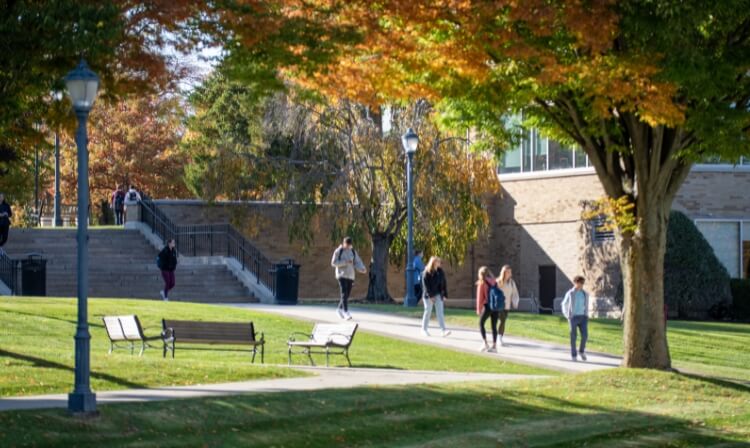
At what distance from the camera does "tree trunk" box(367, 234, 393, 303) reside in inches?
1534

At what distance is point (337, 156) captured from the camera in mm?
38219

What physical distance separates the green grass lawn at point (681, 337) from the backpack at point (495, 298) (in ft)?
8.68

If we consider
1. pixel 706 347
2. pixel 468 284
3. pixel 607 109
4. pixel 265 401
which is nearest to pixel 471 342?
pixel 706 347

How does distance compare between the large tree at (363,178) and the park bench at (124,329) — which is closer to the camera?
the park bench at (124,329)

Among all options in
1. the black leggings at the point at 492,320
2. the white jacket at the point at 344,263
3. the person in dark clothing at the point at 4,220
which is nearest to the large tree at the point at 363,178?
the person in dark clothing at the point at 4,220

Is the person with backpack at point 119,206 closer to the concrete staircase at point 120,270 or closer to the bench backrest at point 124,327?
the concrete staircase at point 120,270

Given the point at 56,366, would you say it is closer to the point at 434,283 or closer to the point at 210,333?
the point at 210,333

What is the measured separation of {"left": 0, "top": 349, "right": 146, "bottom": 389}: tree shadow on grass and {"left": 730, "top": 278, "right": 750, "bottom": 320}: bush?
78.4 feet

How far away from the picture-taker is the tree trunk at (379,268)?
3897 cm

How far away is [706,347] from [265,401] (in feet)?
46.9

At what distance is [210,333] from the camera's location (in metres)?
21.2

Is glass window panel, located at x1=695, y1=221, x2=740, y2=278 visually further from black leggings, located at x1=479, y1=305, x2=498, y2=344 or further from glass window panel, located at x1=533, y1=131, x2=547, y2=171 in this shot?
black leggings, located at x1=479, y1=305, x2=498, y2=344

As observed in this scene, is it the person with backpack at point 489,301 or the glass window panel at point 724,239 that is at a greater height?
the glass window panel at point 724,239

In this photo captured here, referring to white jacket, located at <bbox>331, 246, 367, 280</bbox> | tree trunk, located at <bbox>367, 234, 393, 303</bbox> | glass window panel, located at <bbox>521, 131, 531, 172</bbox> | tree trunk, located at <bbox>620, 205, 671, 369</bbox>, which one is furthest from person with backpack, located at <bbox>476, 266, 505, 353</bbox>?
glass window panel, located at <bbox>521, 131, 531, 172</bbox>
